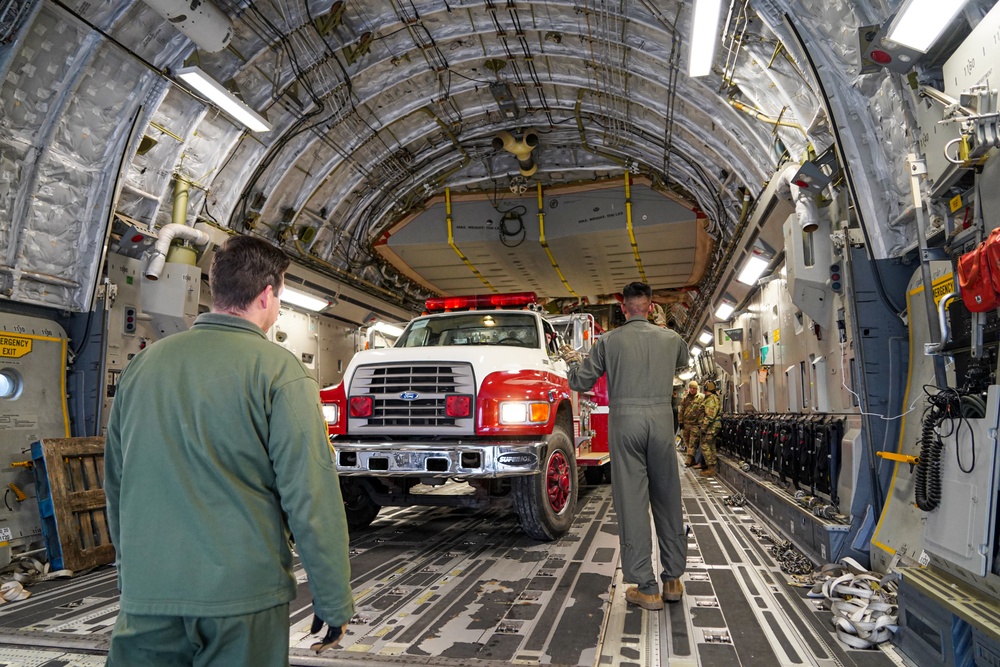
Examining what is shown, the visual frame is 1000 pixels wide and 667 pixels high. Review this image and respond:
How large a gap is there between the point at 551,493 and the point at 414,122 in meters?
6.35

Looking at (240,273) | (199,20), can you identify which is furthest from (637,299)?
(199,20)

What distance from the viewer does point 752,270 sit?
8.52m

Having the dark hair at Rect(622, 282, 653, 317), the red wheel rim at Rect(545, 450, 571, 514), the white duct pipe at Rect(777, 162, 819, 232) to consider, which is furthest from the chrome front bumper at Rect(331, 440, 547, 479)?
the white duct pipe at Rect(777, 162, 819, 232)

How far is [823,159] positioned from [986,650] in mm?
3693

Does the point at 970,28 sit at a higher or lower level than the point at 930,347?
higher

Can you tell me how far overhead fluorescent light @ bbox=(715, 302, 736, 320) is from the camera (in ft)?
36.7

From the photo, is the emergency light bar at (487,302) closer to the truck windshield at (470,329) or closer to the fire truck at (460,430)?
the truck windshield at (470,329)

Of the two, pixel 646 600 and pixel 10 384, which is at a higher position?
pixel 10 384

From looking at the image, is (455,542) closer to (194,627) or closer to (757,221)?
(194,627)

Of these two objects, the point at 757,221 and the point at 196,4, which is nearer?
the point at 196,4

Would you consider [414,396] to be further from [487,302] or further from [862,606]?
[862,606]

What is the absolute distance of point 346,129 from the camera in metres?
9.05

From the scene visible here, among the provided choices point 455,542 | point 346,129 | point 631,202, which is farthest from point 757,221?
point 346,129

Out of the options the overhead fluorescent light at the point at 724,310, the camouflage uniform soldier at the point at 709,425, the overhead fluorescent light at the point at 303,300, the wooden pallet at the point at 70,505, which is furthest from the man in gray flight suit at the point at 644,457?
the overhead fluorescent light at the point at 724,310
